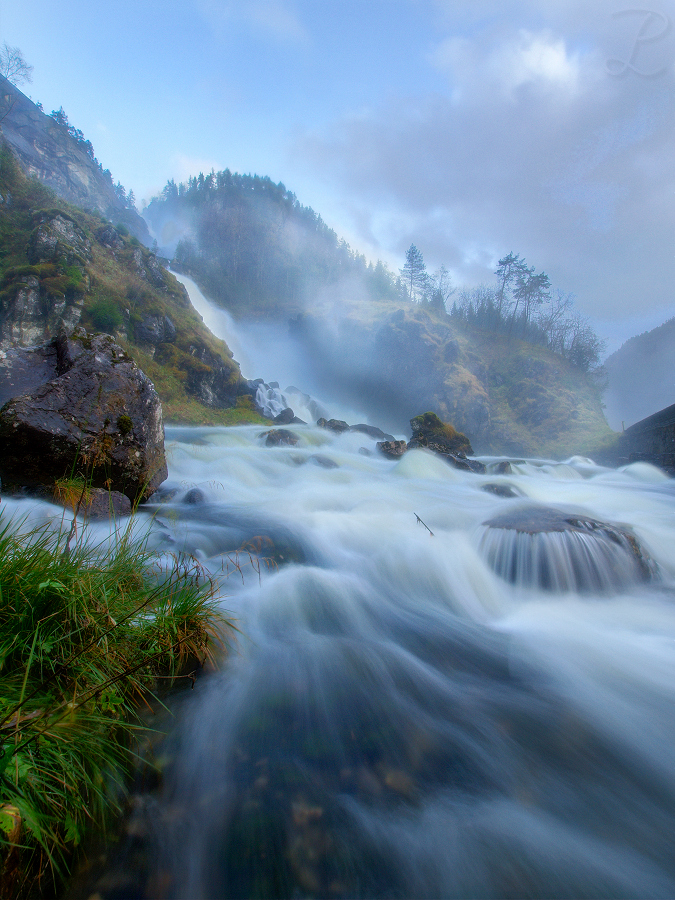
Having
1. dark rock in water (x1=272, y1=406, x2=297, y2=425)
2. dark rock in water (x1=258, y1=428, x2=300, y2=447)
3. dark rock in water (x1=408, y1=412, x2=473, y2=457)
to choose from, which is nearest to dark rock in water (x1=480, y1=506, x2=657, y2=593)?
dark rock in water (x1=258, y1=428, x2=300, y2=447)

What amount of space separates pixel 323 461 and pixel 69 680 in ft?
34.8

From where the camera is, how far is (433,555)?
16.8 feet

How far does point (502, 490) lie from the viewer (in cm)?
1009

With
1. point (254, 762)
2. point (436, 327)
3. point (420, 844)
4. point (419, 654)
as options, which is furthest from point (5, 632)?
point (436, 327)

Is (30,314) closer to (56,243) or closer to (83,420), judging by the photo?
(56,243)

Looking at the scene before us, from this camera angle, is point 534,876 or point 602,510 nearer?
point 534,876

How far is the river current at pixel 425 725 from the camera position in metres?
1.62

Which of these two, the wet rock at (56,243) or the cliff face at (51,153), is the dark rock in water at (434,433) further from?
the cliff face at (51,153)

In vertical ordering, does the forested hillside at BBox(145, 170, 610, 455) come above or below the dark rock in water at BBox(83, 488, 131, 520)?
above

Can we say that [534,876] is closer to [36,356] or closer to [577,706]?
[577,706]

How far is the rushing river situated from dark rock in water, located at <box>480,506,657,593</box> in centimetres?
2

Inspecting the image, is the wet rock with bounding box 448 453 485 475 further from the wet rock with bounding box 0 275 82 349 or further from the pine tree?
the pine tree

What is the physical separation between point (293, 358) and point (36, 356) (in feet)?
145

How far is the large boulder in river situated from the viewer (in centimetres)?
490
